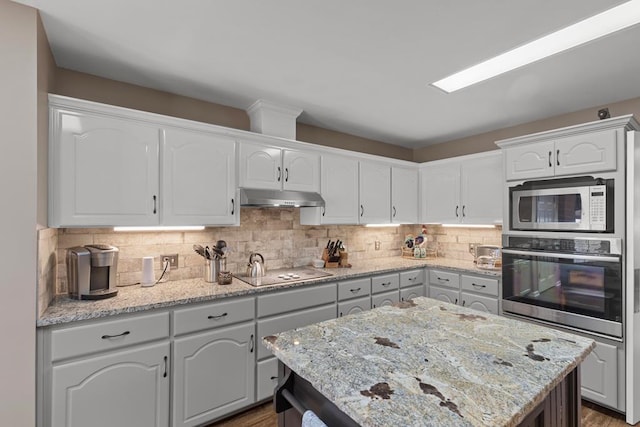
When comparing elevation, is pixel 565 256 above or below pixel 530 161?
below

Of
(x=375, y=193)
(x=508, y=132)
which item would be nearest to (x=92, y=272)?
(x=375, y=193)

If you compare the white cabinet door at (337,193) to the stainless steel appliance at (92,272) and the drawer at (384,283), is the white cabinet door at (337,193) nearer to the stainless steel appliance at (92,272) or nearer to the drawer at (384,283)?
the drawer at (384,283)

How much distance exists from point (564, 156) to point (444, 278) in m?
1.68

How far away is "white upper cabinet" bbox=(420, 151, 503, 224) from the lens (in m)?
3.34

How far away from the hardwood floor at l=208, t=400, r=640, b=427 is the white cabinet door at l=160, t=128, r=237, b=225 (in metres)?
1.49

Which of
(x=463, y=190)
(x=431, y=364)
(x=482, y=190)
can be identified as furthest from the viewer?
(x=463, y=190)

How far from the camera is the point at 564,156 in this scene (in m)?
2.55

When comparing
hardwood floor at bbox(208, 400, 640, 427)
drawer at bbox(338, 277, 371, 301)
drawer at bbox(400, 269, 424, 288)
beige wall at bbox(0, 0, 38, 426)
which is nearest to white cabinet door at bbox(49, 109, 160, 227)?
beige wall at bbox(0, 0, 38, 426)

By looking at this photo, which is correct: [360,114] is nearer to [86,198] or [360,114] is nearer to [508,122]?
[508,122]

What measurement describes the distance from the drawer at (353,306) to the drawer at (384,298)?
0.07 m

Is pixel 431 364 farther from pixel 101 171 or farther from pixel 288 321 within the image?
pixel 101 171

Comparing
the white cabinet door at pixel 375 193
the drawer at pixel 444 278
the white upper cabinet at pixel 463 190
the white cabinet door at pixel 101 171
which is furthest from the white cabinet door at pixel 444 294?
the white cabinet door at pixel 101 171

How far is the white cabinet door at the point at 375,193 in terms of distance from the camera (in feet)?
11.6

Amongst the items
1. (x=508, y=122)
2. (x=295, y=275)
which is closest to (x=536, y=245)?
(x=508, y=122)
